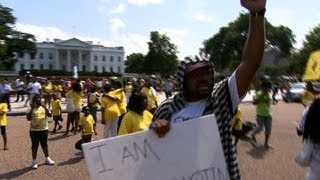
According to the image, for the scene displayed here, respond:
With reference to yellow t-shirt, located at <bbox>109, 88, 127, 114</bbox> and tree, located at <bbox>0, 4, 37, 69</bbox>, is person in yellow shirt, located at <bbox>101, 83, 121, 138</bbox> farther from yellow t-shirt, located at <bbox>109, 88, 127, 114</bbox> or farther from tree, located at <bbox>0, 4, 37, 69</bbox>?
tree, located at <bbox>0, 4, 37, 69</bbox>

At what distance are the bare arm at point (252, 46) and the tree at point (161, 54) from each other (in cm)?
9390

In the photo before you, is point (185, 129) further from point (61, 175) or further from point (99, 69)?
point (99, 69)

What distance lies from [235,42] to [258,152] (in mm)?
89113

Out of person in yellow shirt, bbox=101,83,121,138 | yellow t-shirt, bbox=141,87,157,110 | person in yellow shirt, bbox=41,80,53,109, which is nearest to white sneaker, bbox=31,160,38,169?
person in yellow shirt, bbox=101,83,121,138

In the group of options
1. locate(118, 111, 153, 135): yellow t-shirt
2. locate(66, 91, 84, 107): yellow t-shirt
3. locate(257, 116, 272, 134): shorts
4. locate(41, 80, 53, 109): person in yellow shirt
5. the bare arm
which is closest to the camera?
the bare arm

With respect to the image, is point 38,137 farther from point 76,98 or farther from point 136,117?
point 76,98

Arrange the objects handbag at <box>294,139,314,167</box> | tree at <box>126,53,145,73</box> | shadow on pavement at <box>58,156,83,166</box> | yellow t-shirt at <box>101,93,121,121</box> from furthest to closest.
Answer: tree at <box>126,53,145,73</box>
yellow t-shirt at <box>101,93,121,121</box>
shadow on pavement at <box>58,156,83,166</box>
handbag at <box>294,139,314,167</box>

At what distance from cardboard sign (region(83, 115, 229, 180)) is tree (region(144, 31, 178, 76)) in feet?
308

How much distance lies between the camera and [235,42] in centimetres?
10038

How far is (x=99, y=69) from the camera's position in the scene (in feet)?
525

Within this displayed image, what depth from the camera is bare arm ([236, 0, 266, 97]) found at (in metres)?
2.94

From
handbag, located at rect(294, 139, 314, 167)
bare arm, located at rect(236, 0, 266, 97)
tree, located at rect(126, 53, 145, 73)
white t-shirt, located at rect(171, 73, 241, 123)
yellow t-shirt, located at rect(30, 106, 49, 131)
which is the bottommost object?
tree, located at rect(126, 53, 145, 73)

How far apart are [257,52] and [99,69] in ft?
518

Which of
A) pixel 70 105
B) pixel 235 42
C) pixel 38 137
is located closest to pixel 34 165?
pixel 38 137
